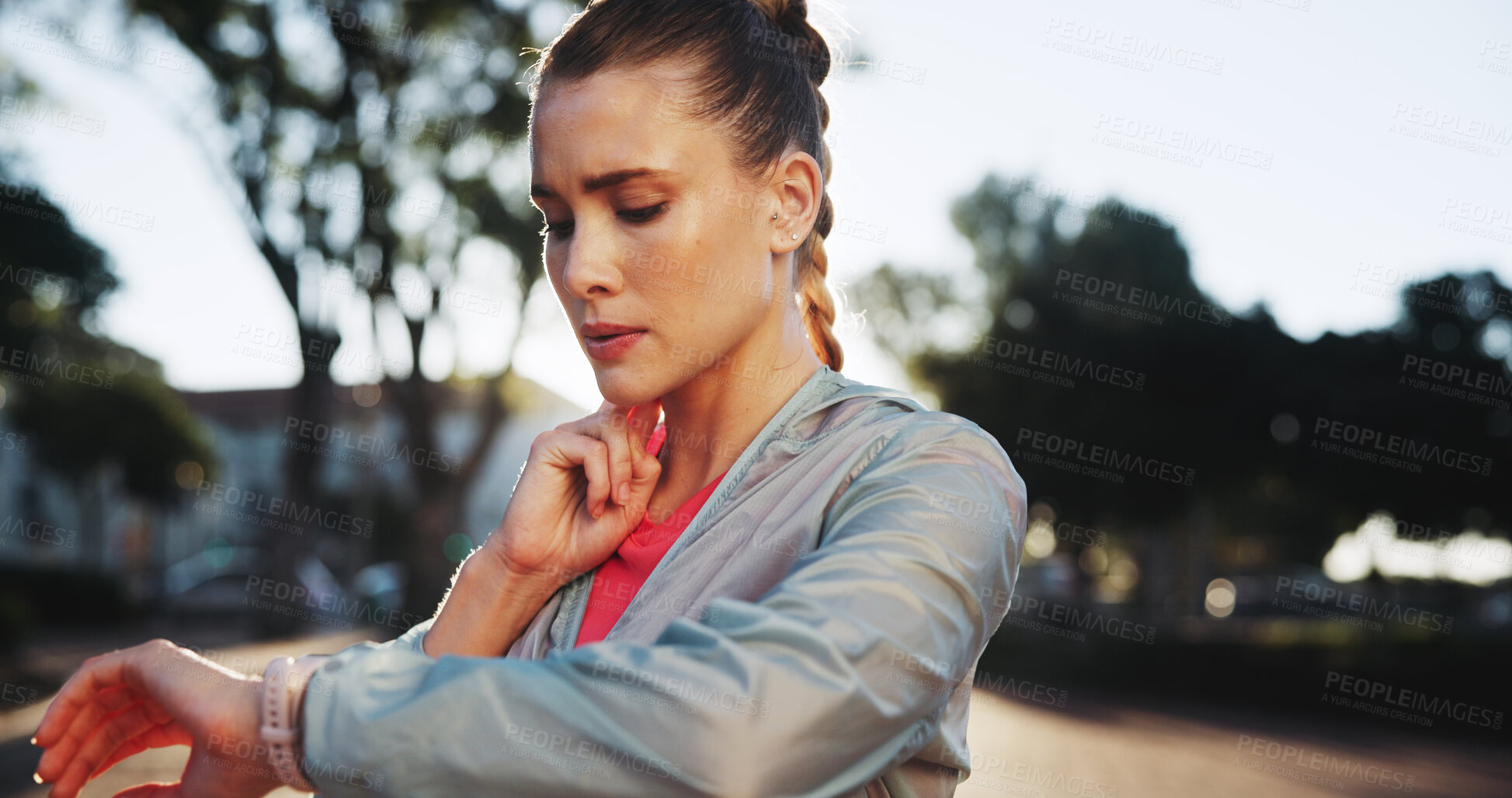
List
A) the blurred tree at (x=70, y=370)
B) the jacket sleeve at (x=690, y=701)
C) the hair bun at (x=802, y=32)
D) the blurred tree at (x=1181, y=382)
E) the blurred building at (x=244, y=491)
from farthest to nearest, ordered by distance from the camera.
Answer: the blurred building at (x=244, y=491)
the blurred tree at (x=1181, y=382)
the blurred tree at (x=70, y=370)
the hair bun at (x=802, y=32)
the jacket sleeve at (x=690, y=701)

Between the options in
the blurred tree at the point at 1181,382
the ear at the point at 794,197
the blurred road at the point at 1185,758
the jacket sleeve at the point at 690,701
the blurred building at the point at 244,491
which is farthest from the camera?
the blurred building at the point at 244,491

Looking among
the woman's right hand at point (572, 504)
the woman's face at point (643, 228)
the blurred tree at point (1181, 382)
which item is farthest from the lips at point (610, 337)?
the blurred tree at point (1181, 382)

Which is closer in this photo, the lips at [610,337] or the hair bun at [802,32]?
the lips at [610,337]

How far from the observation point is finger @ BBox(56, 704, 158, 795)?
1.25 metres

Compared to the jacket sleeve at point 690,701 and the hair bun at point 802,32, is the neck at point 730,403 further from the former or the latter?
the jacket sleeve at point 690,701

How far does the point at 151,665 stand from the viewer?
1184 millimetres

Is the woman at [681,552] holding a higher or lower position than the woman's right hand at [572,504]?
higher

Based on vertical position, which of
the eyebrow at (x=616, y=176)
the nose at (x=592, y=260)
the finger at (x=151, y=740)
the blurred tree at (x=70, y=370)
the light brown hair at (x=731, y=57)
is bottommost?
the blurred tree at (x=70, y=370)

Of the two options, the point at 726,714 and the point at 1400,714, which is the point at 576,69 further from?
the point at 1400,714

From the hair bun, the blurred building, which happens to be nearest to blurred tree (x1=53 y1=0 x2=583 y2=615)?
the blurred building

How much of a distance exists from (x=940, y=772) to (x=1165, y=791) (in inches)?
330

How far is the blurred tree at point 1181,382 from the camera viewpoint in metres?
14.1

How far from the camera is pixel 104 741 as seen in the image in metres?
1.26

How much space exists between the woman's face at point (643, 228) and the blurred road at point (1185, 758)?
7.36 meters
